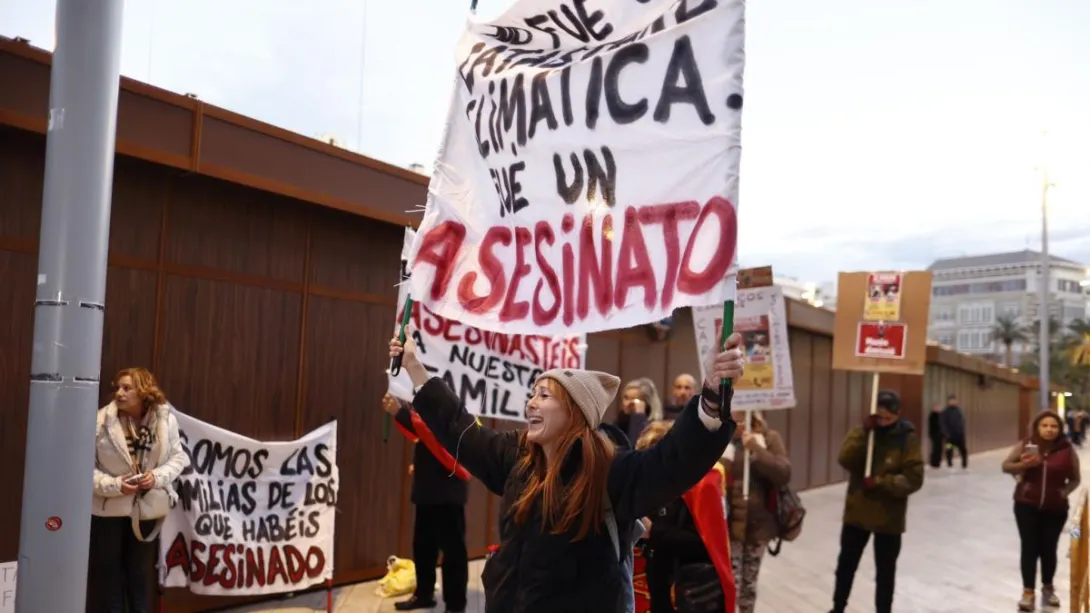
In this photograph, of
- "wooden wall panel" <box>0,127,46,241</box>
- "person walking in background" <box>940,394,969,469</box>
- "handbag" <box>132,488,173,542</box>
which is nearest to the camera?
"handbag" <box>132,488,173,542</box>

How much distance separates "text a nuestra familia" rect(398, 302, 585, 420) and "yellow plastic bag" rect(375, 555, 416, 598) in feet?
6.61

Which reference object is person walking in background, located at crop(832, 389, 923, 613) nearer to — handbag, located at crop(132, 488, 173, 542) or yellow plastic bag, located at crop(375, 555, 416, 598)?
yellow plastic bag, located at crop(375, 555, 416, 598)

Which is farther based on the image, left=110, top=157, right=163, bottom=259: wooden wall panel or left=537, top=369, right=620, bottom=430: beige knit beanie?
left=110, top=157, right=163, bottom=259: wooden wall panel

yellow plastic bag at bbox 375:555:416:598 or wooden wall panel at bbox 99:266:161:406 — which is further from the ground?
wooden wall panel at bbox 99:266:161:406

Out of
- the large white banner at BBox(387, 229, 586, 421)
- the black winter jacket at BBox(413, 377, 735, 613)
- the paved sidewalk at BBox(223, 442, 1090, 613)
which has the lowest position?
the paved sidewalk at BBox(223, 442, 1090, 613)

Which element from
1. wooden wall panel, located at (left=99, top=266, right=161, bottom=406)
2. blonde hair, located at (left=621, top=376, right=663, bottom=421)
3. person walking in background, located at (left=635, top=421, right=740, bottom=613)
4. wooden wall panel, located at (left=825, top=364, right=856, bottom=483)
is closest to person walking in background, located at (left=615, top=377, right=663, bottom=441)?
blonde hair, located at (left=621, top=376, right=663, bottom=421)

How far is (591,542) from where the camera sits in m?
3.08

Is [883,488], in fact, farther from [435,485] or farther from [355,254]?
[355,254]

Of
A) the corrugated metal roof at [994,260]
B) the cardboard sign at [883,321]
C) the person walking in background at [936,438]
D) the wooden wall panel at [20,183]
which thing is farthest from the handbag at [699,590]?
the corrugated metal roof at [994,260]

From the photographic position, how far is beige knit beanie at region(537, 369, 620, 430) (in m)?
3.23

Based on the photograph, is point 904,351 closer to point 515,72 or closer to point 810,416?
point 515,72

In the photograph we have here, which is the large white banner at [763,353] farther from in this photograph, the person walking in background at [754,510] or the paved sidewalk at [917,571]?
the paved sidewalk at [917,571]

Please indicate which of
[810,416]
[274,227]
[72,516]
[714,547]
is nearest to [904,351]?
[714,547]

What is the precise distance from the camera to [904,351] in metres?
8.34
